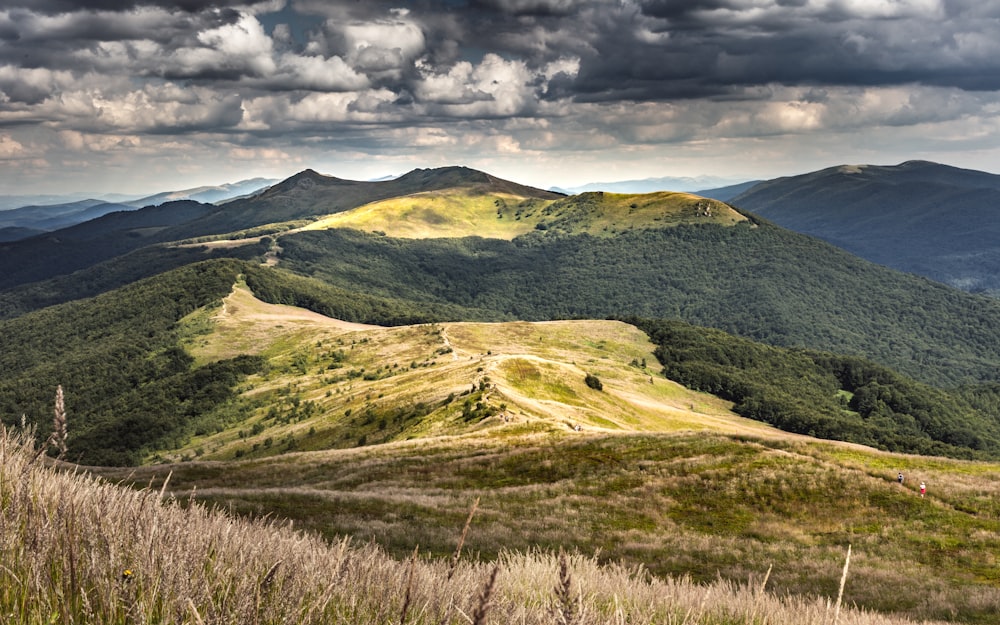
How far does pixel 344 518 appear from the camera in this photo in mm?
25500

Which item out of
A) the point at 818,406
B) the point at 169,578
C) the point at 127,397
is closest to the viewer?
the point at 169,578

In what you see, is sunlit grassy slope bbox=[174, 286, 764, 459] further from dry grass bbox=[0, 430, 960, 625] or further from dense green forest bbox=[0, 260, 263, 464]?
dry grass bbox=[0, 430, 960, 625]

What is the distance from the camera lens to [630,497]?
111 ft

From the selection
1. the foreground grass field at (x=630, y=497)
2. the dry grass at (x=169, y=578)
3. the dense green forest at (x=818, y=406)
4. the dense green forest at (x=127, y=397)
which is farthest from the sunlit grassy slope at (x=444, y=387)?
the dry grass at (x=169, y=578)

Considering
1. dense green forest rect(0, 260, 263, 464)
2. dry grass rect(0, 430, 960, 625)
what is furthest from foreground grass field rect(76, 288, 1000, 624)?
dense green forest rect(0, 260, 263, 464)

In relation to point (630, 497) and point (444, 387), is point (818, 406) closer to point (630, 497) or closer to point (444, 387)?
point (444, 387)

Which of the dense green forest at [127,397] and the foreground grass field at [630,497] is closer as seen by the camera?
the foreground grass field at [630,497]

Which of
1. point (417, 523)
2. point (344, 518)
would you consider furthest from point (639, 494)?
point (344, 518)

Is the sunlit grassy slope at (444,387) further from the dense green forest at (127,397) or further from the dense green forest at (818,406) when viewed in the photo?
the dense green forest at (818,406)

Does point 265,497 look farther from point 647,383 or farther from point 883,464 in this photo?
point 647,383

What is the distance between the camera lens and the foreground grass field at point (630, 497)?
837 inches

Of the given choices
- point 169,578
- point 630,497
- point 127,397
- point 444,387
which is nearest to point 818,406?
point 444,387

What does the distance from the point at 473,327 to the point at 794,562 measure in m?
144

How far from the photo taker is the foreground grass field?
69.7 ft
